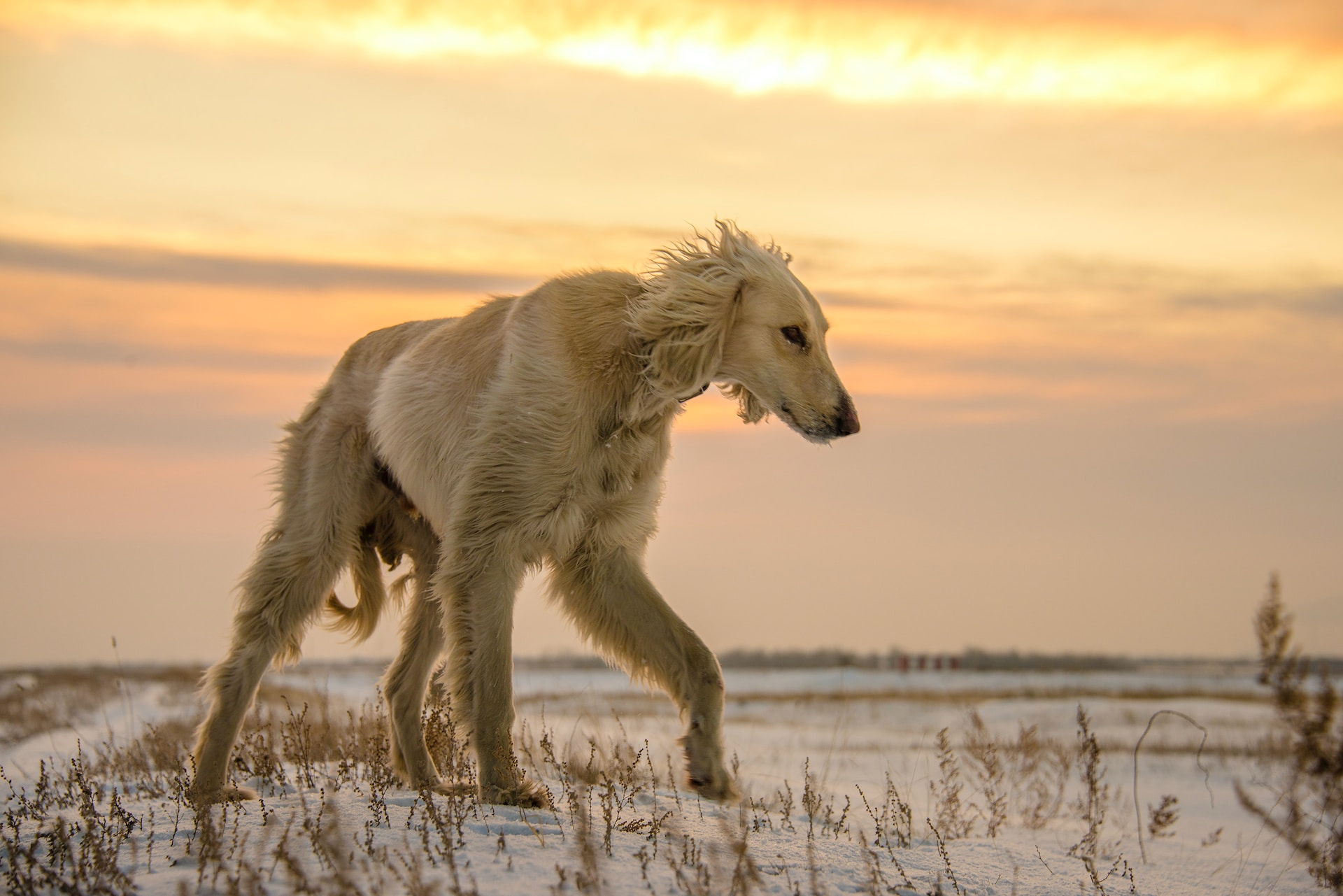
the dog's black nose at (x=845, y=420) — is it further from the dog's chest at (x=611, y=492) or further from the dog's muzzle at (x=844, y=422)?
the dog's chest at (x=611, y=492)

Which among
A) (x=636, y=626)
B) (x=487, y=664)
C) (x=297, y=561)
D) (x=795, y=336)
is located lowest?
(x=487, y=664)

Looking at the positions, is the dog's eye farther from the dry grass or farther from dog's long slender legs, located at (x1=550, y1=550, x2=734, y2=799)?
the dry grass

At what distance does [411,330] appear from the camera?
6102mm

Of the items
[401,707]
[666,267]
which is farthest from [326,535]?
[666,267]

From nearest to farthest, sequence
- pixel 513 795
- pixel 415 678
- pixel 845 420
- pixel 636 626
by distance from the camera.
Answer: pixel 513 795
pixel 845 420
pixel 636 626
pixel 415 678

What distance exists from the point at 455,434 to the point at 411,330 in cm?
117

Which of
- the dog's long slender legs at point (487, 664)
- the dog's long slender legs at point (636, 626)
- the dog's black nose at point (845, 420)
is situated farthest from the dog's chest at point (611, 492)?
the dog's black nose at point (845, 420)

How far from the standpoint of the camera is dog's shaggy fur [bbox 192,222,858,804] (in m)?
4.86

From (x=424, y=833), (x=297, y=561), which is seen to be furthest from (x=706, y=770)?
(x=297, y=561)

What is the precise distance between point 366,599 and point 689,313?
111 inches

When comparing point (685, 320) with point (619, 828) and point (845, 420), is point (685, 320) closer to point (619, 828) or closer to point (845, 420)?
point (845, 420)

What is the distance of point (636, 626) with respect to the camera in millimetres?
5363

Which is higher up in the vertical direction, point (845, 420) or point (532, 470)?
point (845, 420)

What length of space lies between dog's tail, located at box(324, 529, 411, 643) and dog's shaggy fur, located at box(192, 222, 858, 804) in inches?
13.6
